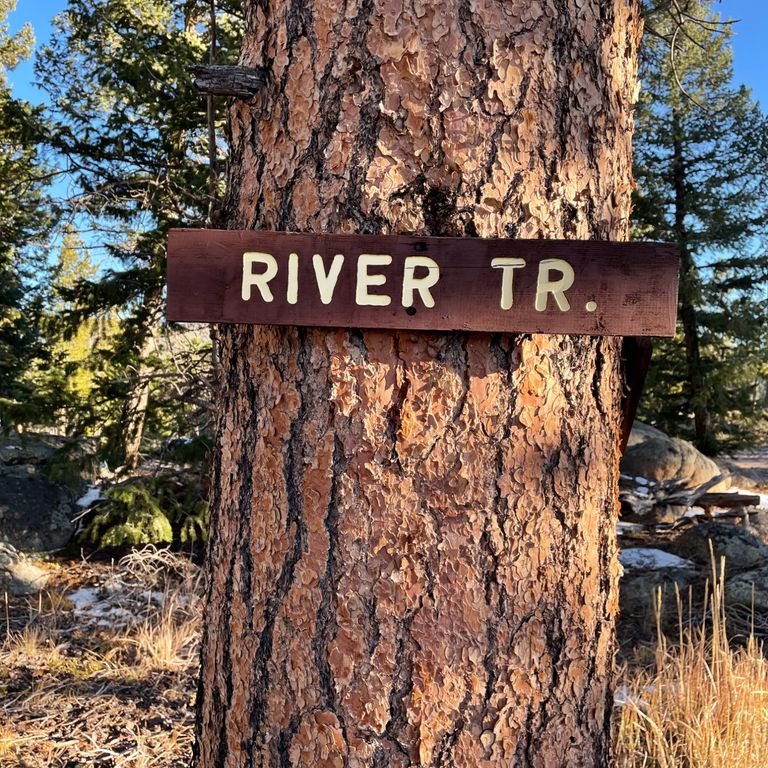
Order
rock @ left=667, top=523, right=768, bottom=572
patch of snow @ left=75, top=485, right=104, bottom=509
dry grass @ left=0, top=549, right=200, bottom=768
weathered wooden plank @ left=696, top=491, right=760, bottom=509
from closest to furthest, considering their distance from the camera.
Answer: dry grass @ left=0, top=549, right=200, bottom=768 < rock @ left=667, top=523, right=768, bottom=572 < patch of snow @ left=75, top=485, right=104, bottom=509 < weathered wooden plank @ left=696, top=491, right=760, bottom=509

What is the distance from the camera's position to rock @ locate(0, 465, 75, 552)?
7.11 m

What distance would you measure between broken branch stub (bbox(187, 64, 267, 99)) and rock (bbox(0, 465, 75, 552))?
673 cm

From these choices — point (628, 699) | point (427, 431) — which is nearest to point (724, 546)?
point (628, 699)

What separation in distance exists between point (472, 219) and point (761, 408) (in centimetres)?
1381

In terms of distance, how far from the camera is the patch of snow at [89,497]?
7927 millimetres

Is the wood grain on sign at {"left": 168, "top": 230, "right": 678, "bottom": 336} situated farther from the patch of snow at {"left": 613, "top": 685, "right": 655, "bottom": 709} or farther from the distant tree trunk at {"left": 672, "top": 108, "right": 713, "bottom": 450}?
the distant tree trunk at {"left": 672, "top": 108, "right": 713, "bottom": 450}

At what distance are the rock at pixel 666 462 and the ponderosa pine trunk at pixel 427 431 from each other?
848cm

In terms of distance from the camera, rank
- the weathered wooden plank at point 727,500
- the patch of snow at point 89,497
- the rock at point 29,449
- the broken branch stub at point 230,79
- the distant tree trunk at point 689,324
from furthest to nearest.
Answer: the distant tree trunk at point 689,324 → the weathered wooden plank at point 727,500 → the rock at point 29,449 → the patch of snow at point 89,497 → the broken branch stub at point 230,79

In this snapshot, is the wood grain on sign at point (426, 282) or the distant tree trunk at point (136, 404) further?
the distant tree trunk at point (136, 404)

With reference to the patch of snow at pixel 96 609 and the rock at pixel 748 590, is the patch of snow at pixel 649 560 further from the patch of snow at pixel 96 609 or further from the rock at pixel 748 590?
the patch of snow at pixel 96 609

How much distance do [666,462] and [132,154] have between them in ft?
24.7

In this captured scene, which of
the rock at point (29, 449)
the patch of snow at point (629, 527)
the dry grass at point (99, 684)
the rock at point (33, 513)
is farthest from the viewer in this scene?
the rock at point (29, 449)

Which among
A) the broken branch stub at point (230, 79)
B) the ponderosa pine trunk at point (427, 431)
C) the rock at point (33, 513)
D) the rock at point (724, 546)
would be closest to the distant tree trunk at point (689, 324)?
the rock at point (724, 546)

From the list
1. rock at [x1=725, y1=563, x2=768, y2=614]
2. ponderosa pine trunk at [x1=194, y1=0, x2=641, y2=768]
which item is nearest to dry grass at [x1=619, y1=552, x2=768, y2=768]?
ponderosa pine trunk at [x1=194, y1=0, x2=641, y2=768]
